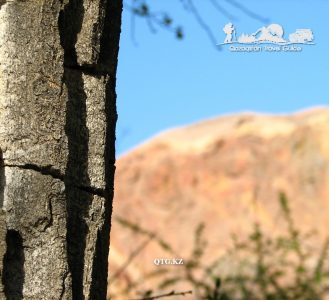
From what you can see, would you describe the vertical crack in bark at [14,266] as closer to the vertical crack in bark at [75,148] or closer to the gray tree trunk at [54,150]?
the gray tree trunk at [54,150]

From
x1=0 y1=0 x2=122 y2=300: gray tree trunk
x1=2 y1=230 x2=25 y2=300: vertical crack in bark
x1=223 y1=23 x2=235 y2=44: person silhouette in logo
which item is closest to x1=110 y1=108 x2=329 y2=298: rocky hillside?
x1=223 y1=23 x2=235 y2=44: person silhouette in logo

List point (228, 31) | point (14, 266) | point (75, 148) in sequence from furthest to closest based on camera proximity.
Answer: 1. point (228, 31)
2. point (75, 148)
3. point (14, 266)

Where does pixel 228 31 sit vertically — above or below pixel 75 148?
above

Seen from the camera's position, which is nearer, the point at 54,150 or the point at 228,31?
the point at 54,150

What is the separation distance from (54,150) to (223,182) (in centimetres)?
1057

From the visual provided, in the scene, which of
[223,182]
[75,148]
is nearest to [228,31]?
[75,148]

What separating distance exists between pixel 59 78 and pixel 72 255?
1.50ft

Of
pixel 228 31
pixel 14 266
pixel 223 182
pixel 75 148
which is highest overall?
pixel 223 182

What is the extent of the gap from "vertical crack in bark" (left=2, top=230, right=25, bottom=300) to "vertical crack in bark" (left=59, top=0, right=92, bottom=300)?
0.13 meters

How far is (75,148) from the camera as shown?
235cm

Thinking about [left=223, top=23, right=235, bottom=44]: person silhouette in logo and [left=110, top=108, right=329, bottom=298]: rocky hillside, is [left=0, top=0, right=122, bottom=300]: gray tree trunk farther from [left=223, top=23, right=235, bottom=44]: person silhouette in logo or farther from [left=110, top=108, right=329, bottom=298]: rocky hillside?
[left=110, top=108, right=329, bottom=298]: rocky hillside

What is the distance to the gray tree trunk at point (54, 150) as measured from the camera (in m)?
2.23

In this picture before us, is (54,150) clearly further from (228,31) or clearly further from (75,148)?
(228,31)

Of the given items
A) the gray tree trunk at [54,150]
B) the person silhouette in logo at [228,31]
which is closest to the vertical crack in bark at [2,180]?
the gray tree trunk at [54,150]
